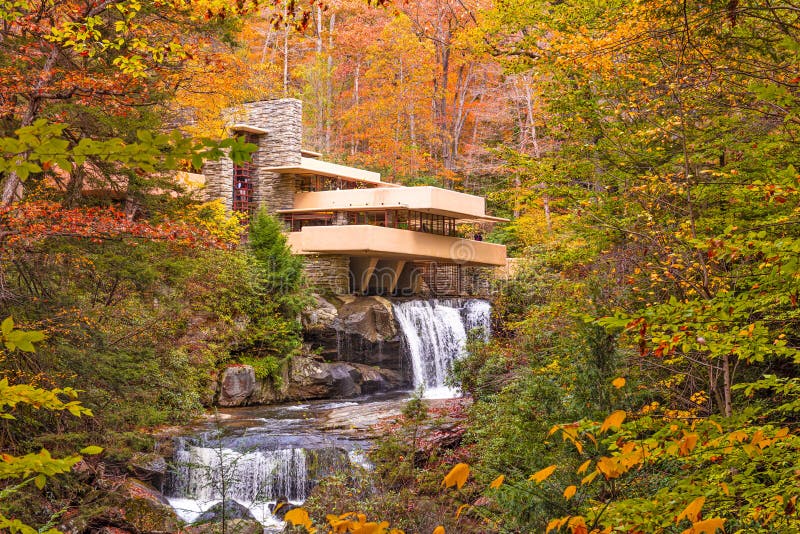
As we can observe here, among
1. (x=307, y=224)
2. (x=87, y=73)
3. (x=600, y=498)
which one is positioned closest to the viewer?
(x=600, y=498)

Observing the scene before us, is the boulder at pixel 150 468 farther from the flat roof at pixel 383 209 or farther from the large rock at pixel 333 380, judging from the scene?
the flat roof at pixel 383 209

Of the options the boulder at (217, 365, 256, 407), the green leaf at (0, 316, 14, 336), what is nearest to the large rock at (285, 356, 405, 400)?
the boulder at (217, 365, 256, 407)

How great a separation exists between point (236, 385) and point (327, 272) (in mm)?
6477

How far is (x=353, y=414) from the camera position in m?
15.2

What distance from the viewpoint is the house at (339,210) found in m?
22.0

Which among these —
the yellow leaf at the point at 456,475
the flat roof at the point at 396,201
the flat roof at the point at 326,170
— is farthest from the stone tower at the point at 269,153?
the yellow leaf at the point at 456,475

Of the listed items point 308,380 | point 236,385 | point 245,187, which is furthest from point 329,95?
point 236,385

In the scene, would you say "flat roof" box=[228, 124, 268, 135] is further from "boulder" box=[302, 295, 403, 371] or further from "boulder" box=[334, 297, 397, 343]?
"boulder" box=[334, 297, 397, 343]

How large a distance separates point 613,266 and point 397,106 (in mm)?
21294

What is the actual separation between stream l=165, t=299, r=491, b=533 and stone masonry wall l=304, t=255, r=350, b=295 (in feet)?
15.2

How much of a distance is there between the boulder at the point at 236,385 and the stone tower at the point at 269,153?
7.27 meters

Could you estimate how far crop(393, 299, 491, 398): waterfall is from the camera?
20219 millimetres

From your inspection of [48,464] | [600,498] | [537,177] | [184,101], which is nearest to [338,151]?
[184,101]

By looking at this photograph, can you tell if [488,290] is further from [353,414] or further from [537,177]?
[537,177]
